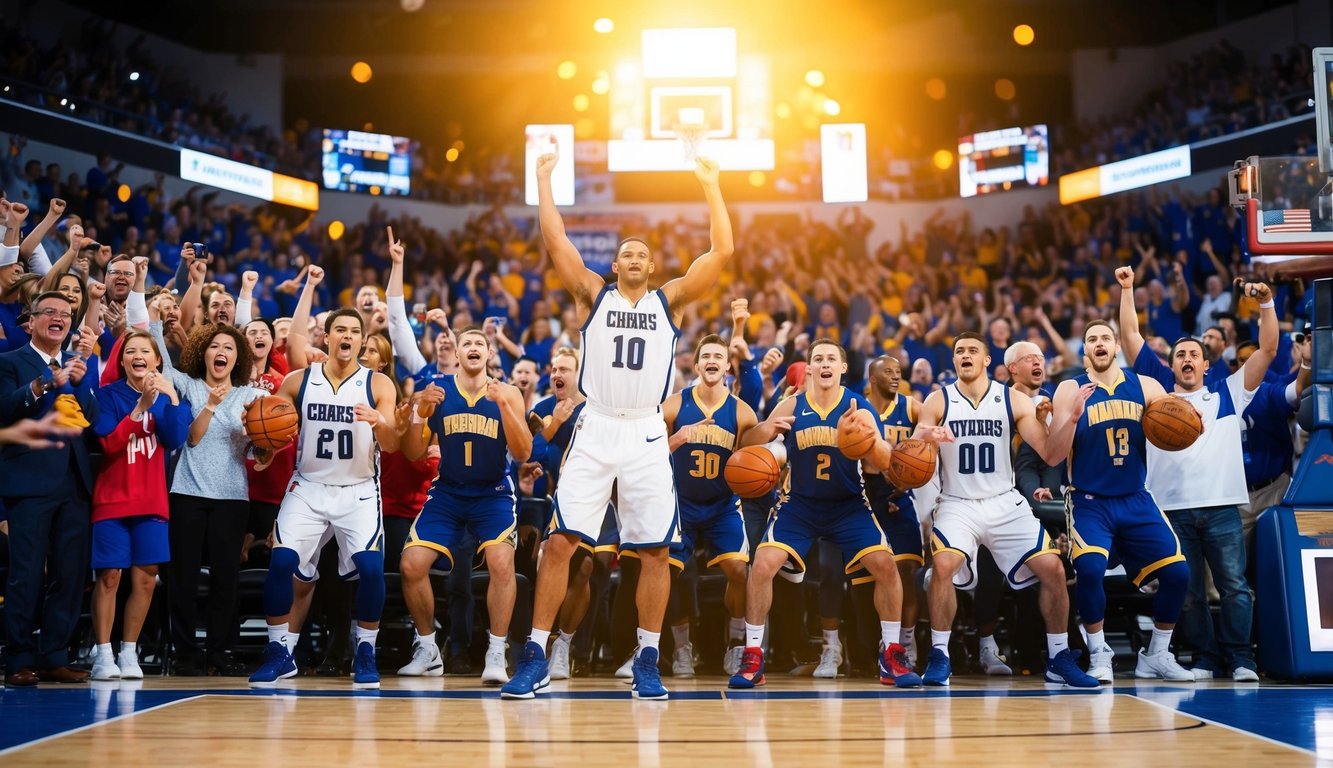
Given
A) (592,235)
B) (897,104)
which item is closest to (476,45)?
(592,235)

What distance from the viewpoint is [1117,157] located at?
21.8 metres

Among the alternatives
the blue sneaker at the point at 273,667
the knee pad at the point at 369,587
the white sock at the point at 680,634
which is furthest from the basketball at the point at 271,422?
the white sock at the point at 680,634

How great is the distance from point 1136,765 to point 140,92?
21.3 metres

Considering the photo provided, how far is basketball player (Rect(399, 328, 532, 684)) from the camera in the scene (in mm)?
7727

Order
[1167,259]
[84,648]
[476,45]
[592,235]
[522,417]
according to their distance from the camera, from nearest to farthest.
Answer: [522,417] → [84,648] → [1167,259] → [592,235] → [476,45]

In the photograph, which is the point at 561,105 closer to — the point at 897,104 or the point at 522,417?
the point at 897,104

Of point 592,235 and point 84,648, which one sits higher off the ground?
point 592,235

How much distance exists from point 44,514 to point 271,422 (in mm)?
1515

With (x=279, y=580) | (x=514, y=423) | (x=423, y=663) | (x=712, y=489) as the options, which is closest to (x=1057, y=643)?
(x=712, y=489)

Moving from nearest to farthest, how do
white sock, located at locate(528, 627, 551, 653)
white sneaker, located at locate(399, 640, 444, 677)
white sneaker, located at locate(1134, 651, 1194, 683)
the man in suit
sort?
white sock, located at locate(528, 627, 551, 653)
the man in suit
white sneaker, located at locate(1134, 651, 1194, 683)
white sneaker, located at locate(399, 640, 444, 677)

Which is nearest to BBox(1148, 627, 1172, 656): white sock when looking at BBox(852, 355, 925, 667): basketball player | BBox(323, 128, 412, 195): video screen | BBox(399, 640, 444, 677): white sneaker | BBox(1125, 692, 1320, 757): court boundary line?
BBox(1125, 692, 1320, 757): court boundary line

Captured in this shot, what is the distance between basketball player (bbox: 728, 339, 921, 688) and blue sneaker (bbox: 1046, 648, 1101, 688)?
910mm

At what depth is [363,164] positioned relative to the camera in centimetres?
2394

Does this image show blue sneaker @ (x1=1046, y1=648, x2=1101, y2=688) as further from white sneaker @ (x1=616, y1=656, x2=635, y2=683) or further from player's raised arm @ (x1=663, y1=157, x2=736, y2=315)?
player's raised arm @ (x1=663, y1=157, x2=736, y2=315)
